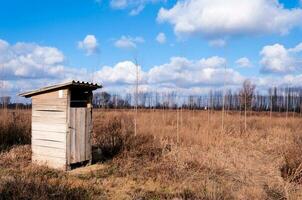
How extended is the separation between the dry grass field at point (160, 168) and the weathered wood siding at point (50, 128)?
0.48 meters

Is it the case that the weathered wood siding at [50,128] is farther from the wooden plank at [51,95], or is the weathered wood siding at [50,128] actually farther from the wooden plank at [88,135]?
the wooden plank at [88,135]

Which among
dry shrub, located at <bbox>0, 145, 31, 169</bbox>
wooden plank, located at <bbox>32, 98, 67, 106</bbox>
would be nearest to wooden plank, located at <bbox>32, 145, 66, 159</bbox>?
dry shrub, located at <bbox>0, 145, 31, 169</bbox>

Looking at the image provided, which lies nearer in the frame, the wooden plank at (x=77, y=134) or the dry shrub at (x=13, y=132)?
the wooden plank at (x=77, y=134)

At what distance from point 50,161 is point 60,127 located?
101 centimetres

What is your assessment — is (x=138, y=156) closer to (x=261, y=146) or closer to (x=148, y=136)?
(x=148, y=136)

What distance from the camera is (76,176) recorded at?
970 cm

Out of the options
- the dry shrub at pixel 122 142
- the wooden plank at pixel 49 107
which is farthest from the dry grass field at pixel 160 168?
the wooden plank at pixel 49 107

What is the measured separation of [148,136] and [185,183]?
5648mm

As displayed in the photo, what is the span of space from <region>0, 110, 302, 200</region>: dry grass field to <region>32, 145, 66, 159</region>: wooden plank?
1.49ft

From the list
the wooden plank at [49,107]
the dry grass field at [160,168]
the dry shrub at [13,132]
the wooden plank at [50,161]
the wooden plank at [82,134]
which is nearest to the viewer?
the dry grass field at [160,168]

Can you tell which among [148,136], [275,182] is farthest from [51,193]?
[148,136]

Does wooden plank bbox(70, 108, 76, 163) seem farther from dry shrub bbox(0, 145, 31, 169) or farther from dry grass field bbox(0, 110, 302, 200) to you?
dry shrub bbox(0, 145, 31, 169)

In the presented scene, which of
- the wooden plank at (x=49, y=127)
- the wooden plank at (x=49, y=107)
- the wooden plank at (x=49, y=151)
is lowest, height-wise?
the wooden plank at (x=49, y=151)

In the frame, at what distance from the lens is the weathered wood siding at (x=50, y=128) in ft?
34.7
